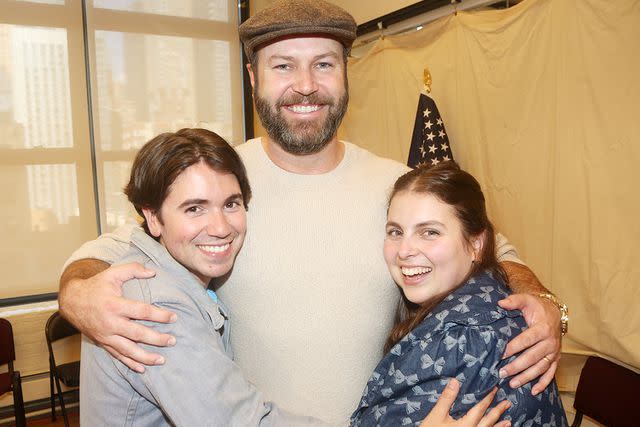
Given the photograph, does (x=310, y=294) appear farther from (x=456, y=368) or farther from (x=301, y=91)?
(x=301, y=91)

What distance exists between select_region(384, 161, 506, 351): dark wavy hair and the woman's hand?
282 mm

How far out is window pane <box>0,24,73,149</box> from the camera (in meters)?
4.41

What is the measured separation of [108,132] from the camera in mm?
4863

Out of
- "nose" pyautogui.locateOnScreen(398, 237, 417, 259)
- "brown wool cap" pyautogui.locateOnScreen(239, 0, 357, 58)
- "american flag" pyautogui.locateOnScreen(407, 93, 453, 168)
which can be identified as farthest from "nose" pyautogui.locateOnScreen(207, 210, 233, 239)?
"american flag" pyautogui.locateOnScreen(407, 93, 453, 168)

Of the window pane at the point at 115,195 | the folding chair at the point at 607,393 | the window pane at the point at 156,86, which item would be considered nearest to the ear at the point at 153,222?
the folding chair at the point at 607,393

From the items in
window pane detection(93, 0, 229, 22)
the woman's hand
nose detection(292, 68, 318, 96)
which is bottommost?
the woman's hand

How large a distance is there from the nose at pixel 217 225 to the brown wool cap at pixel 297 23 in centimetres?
61

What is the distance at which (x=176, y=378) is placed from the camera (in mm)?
1143

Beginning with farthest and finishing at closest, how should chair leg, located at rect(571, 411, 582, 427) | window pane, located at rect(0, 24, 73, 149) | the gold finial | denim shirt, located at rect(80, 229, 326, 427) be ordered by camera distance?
window pane, located at rect(0, 24, 73, 149) → the gold finial → chair leg, located at rect(571, 411, 582, 427) → denim shirt, located at rect(80, 229, 326, 427)

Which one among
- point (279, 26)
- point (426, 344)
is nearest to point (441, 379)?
point (426, 344)

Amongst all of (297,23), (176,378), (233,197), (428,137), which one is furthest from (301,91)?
(428,137)

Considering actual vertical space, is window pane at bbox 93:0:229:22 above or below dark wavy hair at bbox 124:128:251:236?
above

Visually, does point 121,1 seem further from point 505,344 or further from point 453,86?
point 505,344

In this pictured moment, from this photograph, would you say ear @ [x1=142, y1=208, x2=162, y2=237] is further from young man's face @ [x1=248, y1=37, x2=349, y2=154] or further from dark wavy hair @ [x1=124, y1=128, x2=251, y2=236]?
young man's face @ [x1=248, y1=37, x2=349, y2=154]
